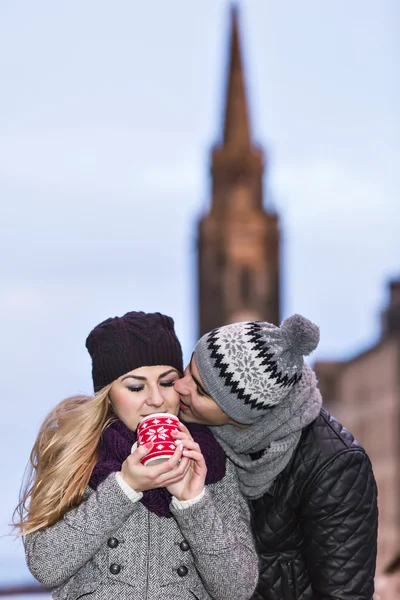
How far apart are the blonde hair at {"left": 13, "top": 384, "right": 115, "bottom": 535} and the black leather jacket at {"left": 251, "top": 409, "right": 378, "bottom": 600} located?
63 cm

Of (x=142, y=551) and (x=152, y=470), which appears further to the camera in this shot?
(x=142, y=551)

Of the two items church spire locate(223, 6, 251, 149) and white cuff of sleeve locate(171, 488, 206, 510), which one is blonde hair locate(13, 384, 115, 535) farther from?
church spire locate(223, 6, 251, 149)

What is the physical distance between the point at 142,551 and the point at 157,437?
44cm

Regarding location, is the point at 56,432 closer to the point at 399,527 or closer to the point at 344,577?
the point at 344,577

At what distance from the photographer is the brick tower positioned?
65062 mm

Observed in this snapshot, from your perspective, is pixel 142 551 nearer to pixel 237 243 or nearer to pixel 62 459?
pixel 62 459

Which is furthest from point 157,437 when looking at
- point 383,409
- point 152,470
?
point 383,409

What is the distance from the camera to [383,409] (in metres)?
44.8

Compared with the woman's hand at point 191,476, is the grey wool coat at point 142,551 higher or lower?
lower

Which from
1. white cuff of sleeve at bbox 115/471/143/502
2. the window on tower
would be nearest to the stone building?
the window on tower

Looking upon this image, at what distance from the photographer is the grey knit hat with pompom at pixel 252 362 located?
3.26 meters

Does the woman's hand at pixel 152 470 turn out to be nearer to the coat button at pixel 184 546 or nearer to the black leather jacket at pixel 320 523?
the coat button at pixel 184 546

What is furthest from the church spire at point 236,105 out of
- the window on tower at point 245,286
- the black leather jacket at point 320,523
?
the black leather jacket at point 320,523

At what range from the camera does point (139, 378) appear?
3.27m
